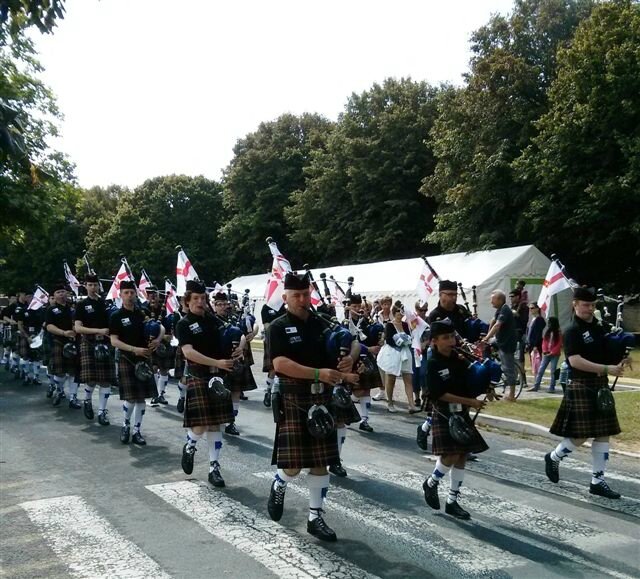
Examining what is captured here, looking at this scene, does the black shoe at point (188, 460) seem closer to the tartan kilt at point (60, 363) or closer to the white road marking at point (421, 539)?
the white road marking at point (421, 539)

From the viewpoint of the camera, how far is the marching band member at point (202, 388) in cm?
677

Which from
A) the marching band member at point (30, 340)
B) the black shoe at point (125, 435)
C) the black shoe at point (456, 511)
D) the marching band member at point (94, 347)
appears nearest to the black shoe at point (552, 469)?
the black shoe at point (456, 511)

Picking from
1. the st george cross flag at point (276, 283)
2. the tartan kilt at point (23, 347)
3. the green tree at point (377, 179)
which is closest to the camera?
the st george cross flag at point (276, 283)

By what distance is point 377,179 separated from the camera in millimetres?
37625

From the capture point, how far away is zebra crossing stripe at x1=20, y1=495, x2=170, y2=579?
14.9ft

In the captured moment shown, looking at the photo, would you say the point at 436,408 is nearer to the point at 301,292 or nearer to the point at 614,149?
the point at 301,292

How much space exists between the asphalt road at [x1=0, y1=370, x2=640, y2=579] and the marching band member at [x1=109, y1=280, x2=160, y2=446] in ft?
1.68

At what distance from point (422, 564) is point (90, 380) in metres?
7.05

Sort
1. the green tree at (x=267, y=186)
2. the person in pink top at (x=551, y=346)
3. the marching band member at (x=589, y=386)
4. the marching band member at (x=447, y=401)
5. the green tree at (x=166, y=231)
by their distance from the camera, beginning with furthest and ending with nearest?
the green tree at (x=166, y=231), the green tree at (x=267, y=186), the person in pink top at (x=551, y=346), the marching band member at (x=589, y=386), the marching band member at (x=447, y=401)

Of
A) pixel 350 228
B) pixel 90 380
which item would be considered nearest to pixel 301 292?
pixel 90 380

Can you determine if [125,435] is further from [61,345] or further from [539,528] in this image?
[539,528]

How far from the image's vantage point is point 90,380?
10.4 m

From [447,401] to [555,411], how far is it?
5.59 m

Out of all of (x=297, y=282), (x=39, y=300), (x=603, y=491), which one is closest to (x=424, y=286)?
(x=603, y=491)
